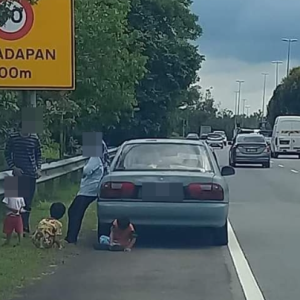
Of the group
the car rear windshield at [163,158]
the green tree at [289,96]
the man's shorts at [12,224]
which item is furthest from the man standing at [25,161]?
the green tree at [289,96]

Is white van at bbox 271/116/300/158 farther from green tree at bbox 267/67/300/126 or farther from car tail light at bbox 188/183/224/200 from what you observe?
green tree at bbox 267/67/300/126

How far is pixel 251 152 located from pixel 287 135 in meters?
14.0

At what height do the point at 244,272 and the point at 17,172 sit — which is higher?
the point at 17,172

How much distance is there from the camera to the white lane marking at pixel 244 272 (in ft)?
28.7

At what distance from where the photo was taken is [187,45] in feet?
164

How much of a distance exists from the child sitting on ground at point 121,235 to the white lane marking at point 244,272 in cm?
129

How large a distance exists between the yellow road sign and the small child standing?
3461 millimetres

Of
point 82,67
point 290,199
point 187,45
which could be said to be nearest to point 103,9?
point 82,67

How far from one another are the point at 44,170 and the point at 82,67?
519 centimetres

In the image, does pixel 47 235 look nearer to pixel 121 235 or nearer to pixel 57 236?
pixel 57 236

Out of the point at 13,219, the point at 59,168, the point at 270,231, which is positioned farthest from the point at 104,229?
the point at 59,168

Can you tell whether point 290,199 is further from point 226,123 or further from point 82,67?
point 226,123

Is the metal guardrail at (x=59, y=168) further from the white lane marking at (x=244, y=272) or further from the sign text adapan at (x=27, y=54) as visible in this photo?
the white lane marking at (x=244, y=272)

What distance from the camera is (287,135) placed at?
53781 millimetres
